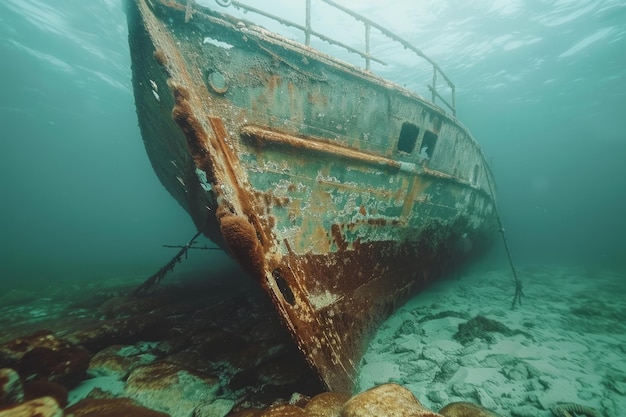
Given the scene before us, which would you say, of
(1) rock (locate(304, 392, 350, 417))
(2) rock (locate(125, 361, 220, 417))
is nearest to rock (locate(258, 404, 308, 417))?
(1) rock (locate(304, 392, 350, 417))

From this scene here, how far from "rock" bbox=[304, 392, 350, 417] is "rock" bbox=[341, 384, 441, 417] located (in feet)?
0.83

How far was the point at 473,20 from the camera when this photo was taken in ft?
45.2

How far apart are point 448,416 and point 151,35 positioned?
13.4 ft

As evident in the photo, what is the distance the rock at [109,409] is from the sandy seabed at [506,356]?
2220 mm

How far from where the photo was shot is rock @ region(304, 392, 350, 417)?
2531 mm

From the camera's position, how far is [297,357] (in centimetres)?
382

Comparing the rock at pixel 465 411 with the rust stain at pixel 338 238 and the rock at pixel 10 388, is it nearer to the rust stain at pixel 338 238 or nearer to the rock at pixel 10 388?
the rust stain at pixel 338 238

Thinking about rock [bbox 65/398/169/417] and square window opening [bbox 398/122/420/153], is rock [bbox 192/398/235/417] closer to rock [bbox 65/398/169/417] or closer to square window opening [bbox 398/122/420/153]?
rock [bbox 65/398/169/417]

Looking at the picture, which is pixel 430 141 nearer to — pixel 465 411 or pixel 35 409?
pixel 465 411

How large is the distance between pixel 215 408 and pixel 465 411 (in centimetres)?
229

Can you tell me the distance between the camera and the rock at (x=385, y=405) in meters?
2.14

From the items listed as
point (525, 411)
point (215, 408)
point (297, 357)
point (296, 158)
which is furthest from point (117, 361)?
point (525, 411)

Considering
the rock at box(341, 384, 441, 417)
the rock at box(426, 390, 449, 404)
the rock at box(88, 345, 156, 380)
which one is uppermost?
the rock at box(341, 384, 441, 417)

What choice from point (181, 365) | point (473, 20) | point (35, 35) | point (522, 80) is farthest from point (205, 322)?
point (522, 80)
